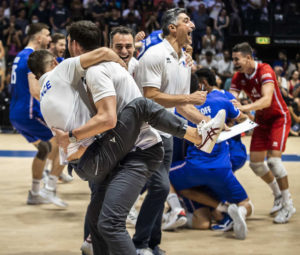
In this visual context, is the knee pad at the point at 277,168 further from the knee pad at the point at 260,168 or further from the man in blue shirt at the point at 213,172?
the man in blue shirt at the point at 213,172

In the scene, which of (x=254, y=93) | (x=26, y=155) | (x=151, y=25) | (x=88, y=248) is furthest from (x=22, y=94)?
(x=151, y=25)

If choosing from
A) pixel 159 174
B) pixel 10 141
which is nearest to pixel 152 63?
pixel 159 174

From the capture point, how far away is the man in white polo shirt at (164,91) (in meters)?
4.00

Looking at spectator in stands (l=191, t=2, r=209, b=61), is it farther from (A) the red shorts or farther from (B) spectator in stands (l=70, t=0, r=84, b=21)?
(A) the red shorts

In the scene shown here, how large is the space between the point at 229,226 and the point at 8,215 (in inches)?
85.8

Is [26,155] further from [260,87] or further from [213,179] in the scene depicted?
[213,179]

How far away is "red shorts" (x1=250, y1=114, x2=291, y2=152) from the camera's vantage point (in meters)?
5.74

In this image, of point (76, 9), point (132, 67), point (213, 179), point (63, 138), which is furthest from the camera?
point (76, 9)

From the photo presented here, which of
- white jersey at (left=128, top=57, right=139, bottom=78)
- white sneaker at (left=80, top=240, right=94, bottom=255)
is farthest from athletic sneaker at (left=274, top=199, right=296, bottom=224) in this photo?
white sneaker at (left=80, top=240, right=94, bottom=255)

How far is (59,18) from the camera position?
1639cm

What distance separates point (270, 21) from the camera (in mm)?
16656

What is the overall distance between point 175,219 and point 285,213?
1.21 m

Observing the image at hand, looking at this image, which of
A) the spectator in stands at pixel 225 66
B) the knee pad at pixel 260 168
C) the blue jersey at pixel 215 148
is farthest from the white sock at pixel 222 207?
the spectator in stands at pixel 225 66

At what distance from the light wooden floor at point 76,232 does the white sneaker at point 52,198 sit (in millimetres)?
66
